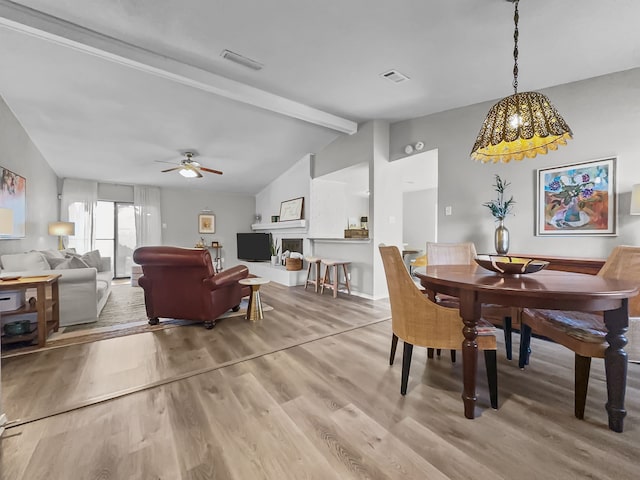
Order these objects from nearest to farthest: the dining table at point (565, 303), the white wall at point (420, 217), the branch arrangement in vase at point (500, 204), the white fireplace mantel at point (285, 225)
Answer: the dining table at point (565, 303)
the branch arrangement in vase at point (500, 204)
the white fireplace mantel at point (285, 225)
the white wall at point (420, 217)

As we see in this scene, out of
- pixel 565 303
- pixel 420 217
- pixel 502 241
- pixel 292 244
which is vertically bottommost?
pixel 565 303

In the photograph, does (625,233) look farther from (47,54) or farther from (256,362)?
(47,54)

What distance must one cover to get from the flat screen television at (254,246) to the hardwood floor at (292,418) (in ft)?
15.5

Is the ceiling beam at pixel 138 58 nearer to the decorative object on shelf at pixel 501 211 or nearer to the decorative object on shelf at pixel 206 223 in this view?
the decorative object on shelf at pixel 501 211

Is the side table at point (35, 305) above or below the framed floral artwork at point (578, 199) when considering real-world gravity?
below

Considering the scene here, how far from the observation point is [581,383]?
151cm

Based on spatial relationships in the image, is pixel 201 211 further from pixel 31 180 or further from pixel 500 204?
pixel 500 204

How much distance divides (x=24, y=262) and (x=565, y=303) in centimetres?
489

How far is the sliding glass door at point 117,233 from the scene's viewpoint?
255 inches

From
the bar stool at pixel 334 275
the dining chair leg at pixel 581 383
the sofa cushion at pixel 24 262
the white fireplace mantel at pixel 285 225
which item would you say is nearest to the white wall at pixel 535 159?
the bar stool at pixel 334 275

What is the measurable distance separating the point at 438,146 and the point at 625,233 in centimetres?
221

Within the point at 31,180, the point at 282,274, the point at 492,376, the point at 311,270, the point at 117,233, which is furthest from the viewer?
the point at 117,233

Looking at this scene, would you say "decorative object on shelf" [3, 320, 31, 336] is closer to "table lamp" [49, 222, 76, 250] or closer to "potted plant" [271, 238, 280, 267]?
"table lamp" [49, 222, 76, 250]

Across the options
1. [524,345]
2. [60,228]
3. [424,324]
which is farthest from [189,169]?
[524,345]
